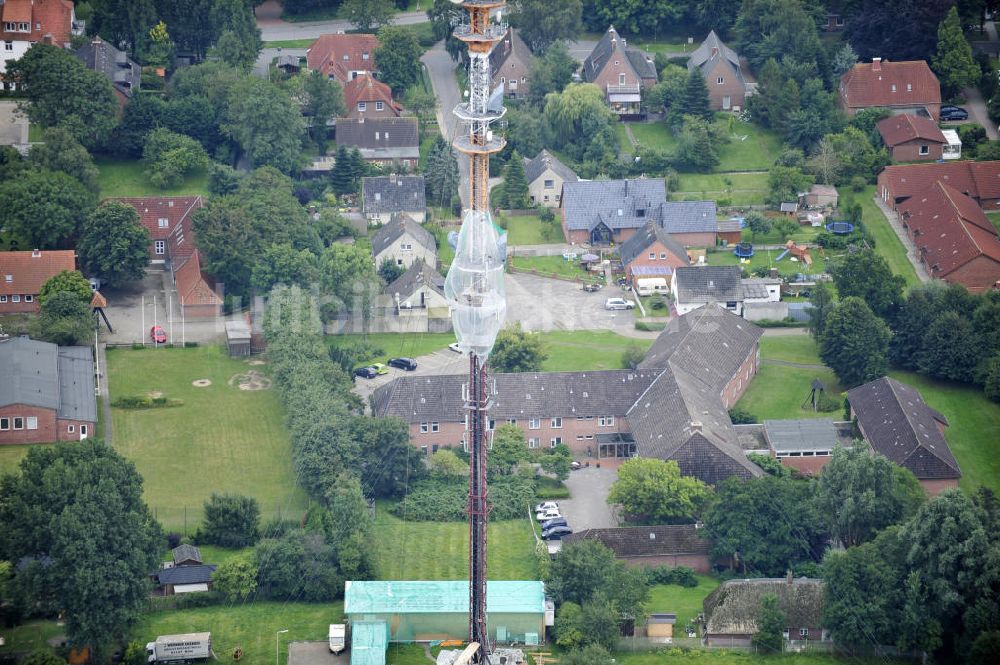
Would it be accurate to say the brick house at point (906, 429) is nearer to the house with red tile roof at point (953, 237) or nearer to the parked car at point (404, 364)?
the house with red tile roof at point (953, 237)

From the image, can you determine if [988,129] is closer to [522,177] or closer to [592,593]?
[522,177]

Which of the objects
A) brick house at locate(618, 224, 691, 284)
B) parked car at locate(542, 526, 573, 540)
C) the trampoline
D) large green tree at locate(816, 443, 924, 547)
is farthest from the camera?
the trampoline

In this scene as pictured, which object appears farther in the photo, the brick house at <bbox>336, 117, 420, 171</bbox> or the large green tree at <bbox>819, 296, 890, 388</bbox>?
the brick house at <bbox>336, 117, 420, 171</bbox>

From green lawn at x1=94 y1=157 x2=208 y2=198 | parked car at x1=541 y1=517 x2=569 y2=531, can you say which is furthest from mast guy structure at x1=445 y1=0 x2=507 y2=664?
green lawn at x1=94 y1=157 x2=208 y2=198

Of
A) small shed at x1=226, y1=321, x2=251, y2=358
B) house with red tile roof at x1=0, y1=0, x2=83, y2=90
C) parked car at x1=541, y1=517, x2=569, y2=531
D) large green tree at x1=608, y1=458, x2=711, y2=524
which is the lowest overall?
parked car at x1=541, y1=517, x2=569, y2=531

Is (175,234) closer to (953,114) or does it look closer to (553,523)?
(553,523)

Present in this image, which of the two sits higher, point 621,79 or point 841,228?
point 621,79

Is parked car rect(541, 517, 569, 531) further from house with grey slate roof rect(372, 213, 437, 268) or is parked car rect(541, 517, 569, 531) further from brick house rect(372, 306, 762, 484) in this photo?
house with grey slate roof rect(372, 213, 437, 268)

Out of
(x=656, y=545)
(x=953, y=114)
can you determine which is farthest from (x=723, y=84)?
(x=656, y=545)
